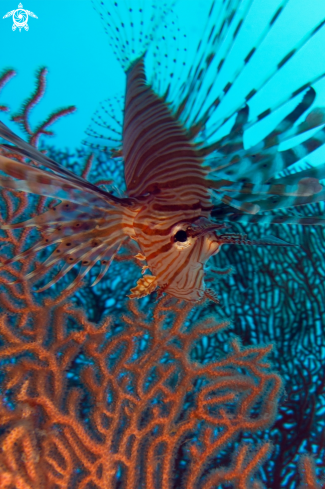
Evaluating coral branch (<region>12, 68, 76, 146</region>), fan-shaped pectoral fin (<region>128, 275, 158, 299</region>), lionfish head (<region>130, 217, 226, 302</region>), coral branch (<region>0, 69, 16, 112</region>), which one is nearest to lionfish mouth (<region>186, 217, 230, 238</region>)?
lionfish head (<region>130, 217, 226, 302</region>)

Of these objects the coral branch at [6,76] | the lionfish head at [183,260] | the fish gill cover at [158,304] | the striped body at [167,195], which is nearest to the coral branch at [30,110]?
the fish gill cover at [158,304]

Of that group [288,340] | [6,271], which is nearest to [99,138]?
[6,271]

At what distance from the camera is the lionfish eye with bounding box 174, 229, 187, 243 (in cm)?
155

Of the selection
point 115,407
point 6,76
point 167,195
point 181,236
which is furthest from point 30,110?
point 115,407

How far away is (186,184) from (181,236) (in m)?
0.43

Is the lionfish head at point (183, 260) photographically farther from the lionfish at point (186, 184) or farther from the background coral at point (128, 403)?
the background coral at point (128, 403)

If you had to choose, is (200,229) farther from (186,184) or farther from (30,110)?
(30,110)

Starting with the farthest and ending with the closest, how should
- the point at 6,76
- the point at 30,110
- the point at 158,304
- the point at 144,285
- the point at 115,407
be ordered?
1. the point at 30,110
2. the point at 6,76
3. the point at 158,304
4. the point at 115,407
5. the point at 144,285

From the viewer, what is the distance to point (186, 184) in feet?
6.08

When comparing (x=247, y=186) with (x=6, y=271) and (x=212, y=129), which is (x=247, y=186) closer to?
(x=212, y=129)

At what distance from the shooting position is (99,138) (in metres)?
3.12

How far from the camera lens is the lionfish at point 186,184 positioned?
1451 millimetres

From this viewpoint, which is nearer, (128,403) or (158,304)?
(128,403)

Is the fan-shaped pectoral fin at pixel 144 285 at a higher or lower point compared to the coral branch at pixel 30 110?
lower
